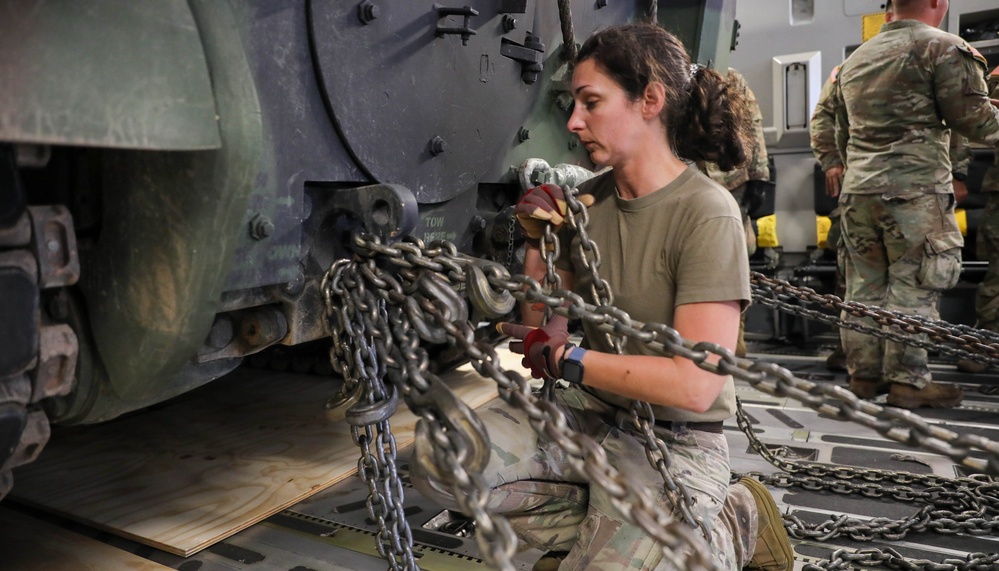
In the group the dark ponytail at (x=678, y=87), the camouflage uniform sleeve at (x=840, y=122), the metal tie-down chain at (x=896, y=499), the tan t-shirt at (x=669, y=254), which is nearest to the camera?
the tan t-shirt at (x=669, y=254)

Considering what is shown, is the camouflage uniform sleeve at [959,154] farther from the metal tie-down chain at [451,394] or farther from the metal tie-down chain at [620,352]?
the metal tie-down chain at [451,394]

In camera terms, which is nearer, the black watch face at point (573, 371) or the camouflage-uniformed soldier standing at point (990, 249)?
the black watch face at point (573, 371)

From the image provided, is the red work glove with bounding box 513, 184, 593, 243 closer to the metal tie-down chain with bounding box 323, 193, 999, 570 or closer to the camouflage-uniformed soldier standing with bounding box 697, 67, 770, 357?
the metal tie-down chain with bounding box 323, 193, 999, 570

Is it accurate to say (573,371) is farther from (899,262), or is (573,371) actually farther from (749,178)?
(749,178)

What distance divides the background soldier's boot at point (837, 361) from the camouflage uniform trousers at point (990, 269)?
0.87 meters

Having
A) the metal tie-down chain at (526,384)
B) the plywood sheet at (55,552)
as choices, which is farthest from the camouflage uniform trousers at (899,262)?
the plywood sheet at (55,552)

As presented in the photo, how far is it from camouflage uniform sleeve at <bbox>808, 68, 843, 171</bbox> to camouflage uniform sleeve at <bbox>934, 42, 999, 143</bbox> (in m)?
0.77

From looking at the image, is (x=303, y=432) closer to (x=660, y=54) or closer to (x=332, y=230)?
(x=332, y=230)

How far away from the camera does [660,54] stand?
198 centimetres

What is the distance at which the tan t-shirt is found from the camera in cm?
181

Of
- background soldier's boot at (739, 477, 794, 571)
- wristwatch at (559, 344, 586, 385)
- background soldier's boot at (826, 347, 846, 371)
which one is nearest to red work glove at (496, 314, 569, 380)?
wristwatch at (559, 344, 586, 385)

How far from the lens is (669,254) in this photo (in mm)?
1920

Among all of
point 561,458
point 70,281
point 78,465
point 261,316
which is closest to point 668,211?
point 561,458

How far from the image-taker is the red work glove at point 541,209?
1.88m
